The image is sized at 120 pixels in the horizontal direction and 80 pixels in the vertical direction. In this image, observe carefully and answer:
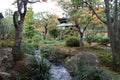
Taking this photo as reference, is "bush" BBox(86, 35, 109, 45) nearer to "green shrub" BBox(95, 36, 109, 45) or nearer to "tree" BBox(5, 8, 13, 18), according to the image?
"green shrub" BBox(95, 36, 109, 45)

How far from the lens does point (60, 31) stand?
2670 cm

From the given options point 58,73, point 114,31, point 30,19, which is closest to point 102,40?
point 114,31

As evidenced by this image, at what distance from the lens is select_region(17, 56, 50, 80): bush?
847 centimetres

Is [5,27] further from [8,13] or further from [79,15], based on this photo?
[79,15]

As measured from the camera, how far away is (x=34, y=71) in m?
8.63

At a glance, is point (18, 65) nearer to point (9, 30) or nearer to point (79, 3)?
point (79, 3)

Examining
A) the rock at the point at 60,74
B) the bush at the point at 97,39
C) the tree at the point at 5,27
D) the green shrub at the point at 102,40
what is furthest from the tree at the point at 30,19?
the rock at the point at 60,74

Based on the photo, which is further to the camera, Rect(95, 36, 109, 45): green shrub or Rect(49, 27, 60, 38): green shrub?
Rect(49, 27, 60, 38): green shrub

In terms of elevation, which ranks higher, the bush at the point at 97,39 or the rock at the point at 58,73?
the rock at the point at 58,73

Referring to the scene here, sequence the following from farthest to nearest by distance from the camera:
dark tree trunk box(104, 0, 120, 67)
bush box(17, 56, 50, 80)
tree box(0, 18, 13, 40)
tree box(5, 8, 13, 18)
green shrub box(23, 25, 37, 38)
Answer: green shrub box(23, 25, 37, 38)
tree box(5, 8, 13, 18)
tree box(0, 18, 13, 40)
dark tree trunk box(104, 0, 120, 67)
bush box(17, 56, 50, 80)

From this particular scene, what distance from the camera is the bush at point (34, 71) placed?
8.47m

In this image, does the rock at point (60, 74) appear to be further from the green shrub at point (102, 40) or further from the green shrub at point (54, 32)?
the green shrub at point (54, 32)

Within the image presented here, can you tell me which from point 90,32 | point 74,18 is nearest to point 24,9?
point 74,18

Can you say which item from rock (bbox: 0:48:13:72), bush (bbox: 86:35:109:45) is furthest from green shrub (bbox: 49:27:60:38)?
rock (bbox: 0:48:13:72)
